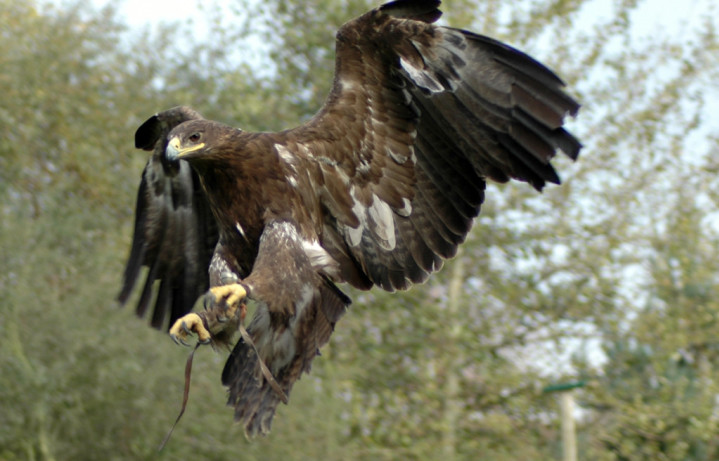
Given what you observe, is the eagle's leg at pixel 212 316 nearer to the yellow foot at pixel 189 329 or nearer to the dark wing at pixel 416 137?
the yellow foot at pixel 189 329

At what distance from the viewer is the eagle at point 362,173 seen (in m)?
4.15

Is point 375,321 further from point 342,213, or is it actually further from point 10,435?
point 342,213

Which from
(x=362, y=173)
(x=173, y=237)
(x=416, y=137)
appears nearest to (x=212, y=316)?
(x=362, y=173)

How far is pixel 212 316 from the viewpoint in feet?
12.3

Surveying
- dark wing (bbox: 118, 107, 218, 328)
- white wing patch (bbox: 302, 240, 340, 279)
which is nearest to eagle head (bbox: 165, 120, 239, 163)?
white wing patch (bbox: 302, 240, 340, 279)

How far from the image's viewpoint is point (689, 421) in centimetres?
1136

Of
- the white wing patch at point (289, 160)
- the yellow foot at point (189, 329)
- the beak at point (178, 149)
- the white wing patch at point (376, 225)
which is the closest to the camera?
the yellow foot at point (189, 329)

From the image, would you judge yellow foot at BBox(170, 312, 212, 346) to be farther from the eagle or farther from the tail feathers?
the tail feathers

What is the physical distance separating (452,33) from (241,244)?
130 centimetres

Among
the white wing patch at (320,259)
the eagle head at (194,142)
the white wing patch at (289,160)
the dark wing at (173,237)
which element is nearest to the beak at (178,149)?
the eagle head at (194,142)

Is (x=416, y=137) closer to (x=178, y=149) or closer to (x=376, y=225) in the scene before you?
(x=376, y=225)

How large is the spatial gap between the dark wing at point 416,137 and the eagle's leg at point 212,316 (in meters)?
0.85

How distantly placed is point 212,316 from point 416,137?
1409mm

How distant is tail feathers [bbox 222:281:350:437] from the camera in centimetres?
428
